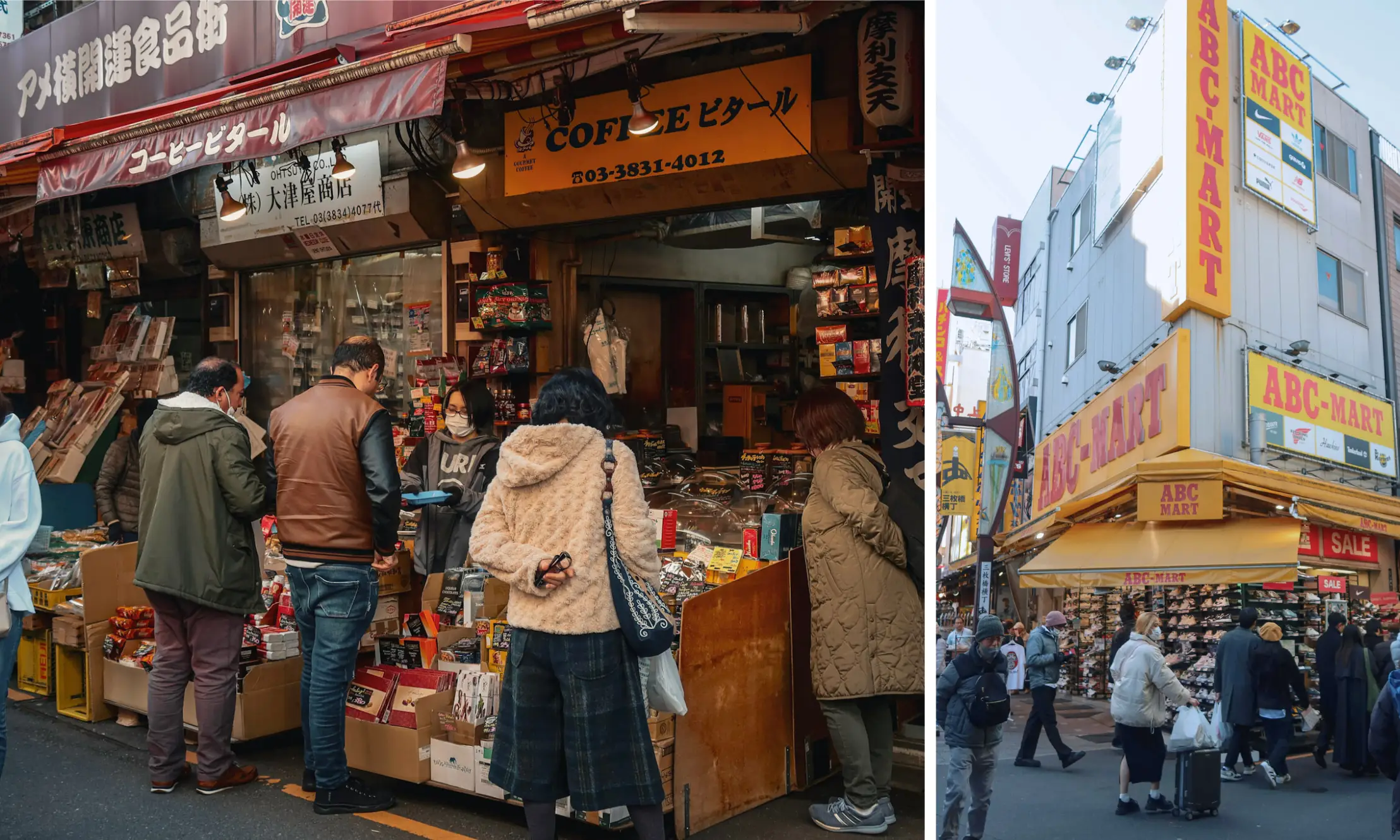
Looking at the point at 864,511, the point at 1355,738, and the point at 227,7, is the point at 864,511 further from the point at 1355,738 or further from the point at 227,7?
the point at 227,7

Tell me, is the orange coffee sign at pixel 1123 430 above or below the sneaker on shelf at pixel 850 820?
above

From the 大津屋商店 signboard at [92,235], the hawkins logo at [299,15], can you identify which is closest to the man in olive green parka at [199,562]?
the hawkins logo at [299,15]

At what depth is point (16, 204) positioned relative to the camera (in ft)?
27.3

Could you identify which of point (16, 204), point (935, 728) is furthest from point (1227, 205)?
point (16, 204)

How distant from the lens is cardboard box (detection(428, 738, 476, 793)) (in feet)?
15.3

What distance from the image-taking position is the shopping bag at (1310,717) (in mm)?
2160

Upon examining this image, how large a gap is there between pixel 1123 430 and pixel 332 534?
3426 millimetres

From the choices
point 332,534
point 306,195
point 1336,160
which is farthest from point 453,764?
point 306,195

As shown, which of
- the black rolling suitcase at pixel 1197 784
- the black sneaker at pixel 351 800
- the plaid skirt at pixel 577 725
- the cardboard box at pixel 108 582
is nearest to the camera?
the black rolling suitcase at pixel 1197 784

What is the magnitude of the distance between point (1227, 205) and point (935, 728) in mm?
1311

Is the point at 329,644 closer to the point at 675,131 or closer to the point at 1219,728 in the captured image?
the point at 675,131

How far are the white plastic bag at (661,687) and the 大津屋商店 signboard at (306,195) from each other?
5.23 meters

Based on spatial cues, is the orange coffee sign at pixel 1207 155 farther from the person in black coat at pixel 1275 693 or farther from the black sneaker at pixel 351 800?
the black sneaker at pixel 351 800

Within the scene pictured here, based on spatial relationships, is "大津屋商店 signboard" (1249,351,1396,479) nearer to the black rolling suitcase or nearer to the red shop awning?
the black rolling suitcase
